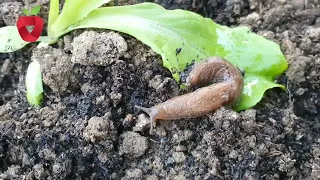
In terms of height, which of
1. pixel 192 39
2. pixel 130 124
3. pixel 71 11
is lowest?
pixel 130 124

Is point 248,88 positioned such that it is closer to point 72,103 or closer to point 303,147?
point 303,147

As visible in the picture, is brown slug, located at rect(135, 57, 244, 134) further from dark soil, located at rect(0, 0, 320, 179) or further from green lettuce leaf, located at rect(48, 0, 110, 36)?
green lettuce leaf, located at rect(48, 0, 110, 36)

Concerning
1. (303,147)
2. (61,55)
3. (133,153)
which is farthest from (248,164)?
(61,55)

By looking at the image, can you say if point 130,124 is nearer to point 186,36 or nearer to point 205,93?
point 205,93

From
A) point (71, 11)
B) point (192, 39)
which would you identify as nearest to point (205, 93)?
point (192, 39)

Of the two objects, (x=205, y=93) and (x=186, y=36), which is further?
(x=186, y=36)

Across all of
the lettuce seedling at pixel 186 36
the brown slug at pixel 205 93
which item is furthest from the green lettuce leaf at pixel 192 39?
the brown slug at pixel 205 93

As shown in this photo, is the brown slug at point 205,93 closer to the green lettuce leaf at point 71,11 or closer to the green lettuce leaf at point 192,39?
the green lettuce leaf at point 192,39

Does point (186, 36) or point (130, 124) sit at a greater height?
point (186, 36)
